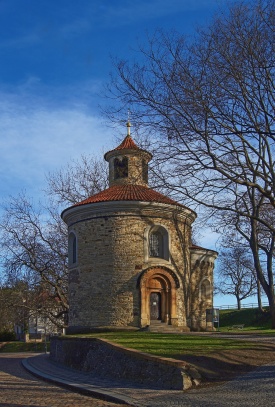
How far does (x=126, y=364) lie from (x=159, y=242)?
13.5m

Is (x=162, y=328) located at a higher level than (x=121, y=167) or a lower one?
lower

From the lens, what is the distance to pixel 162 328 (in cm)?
2672

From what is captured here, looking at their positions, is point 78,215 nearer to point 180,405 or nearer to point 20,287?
point 20,287

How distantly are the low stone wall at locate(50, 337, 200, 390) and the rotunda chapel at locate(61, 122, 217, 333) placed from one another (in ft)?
15.4

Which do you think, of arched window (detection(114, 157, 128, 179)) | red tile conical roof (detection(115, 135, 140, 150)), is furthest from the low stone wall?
red tile conical roof (detection(115, 135, 140, 150))

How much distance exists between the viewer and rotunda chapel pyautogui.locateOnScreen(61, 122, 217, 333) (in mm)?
Result: 26969

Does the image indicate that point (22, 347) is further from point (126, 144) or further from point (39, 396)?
point (39, 396)

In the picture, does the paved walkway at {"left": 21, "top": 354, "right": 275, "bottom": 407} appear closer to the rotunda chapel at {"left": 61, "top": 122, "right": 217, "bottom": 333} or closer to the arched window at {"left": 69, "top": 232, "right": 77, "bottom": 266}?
the rotunda chapel at {"left": 61, "top": 122, "right": 217, "bottom": 333}

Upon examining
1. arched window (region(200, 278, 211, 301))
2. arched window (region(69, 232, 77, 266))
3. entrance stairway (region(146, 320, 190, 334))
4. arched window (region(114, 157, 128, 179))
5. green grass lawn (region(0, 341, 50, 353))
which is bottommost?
green grass lawn (region(0, 341, 50, 353))

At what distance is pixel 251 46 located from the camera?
1664 centimetres

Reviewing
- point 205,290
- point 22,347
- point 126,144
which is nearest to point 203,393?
point 205,290

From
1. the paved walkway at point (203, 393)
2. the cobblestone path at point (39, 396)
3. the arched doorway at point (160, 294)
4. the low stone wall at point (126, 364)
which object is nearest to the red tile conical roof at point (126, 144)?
the arched doorway at point (160, 294)

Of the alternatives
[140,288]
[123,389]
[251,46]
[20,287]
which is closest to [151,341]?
[123,389]

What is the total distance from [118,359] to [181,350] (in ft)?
6.24
